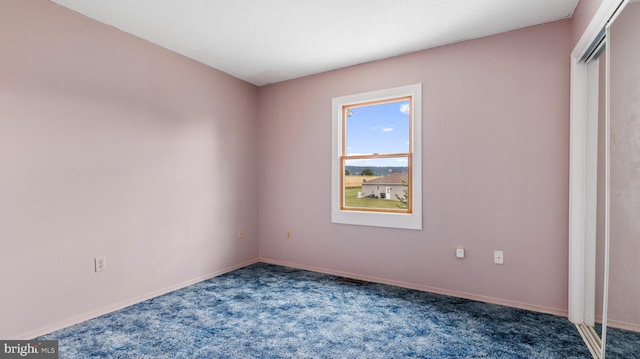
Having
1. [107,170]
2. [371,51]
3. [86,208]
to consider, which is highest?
[371,51]

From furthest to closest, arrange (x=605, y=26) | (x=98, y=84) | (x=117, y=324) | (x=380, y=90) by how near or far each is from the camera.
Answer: (x=380, y=90) → (x=98, y=84) → (x=117, y=324) → (x=605, y=26)

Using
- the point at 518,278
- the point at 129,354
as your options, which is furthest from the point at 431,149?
the point at 129,354

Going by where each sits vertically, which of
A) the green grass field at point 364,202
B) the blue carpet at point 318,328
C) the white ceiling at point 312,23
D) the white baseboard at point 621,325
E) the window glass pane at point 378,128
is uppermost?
the white ceiling at point 312,23

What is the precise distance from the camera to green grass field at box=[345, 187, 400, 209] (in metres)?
3.61

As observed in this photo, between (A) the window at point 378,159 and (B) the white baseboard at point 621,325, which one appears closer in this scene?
(B) the white baseboard at point 621,325

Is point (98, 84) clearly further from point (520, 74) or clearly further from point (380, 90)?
point (520, 74)

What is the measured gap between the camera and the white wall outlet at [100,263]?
270 centimetres

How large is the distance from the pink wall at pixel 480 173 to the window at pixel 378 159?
104 mm

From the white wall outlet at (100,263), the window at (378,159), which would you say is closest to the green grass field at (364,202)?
the window at (378,159)

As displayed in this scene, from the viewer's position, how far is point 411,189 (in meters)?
3.41

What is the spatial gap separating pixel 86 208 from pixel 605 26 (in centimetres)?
403

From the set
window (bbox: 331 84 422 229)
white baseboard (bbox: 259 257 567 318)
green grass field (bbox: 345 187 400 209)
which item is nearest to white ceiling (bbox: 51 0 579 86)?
window (bbox: 331 84 422 229)

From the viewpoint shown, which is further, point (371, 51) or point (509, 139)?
point (371, 51)

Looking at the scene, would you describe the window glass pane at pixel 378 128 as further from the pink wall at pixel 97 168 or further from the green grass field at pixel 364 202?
the pink wall at pixel 97 168
